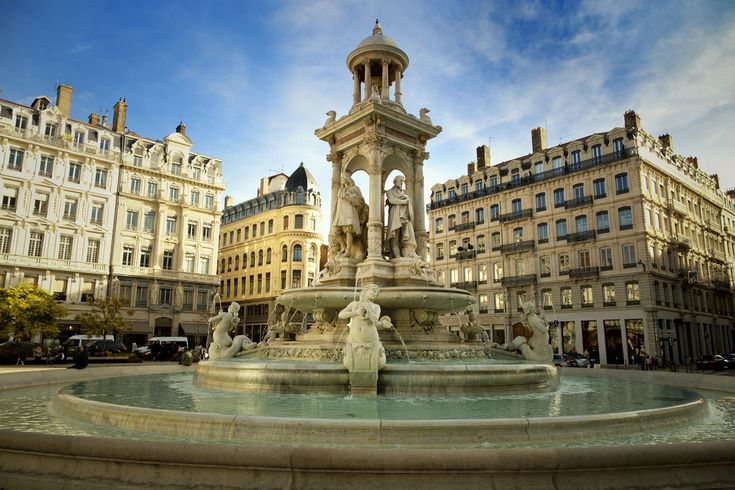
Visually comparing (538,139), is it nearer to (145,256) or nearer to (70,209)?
(145,256)

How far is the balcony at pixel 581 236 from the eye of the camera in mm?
44781

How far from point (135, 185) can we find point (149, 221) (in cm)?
385

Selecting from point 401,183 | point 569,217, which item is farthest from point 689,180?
point 401,183

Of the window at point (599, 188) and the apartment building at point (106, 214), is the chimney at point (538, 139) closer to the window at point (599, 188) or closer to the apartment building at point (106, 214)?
the window at point (599, 188)

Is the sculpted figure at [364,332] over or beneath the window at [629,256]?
beneath

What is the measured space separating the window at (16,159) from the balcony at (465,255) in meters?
42.0

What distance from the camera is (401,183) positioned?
15.6 metres

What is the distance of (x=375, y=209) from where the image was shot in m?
15.3

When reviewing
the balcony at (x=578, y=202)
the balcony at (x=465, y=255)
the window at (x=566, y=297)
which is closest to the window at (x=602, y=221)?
the balcony at (x=578, y=202)

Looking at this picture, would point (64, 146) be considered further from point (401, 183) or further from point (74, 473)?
point (74, 473)

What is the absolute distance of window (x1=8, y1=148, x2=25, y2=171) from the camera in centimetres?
4422

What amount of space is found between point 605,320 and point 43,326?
141ft

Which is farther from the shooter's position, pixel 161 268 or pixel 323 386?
pixel 161 268

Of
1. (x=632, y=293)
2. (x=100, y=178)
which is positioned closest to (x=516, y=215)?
(x=632, y=293)
